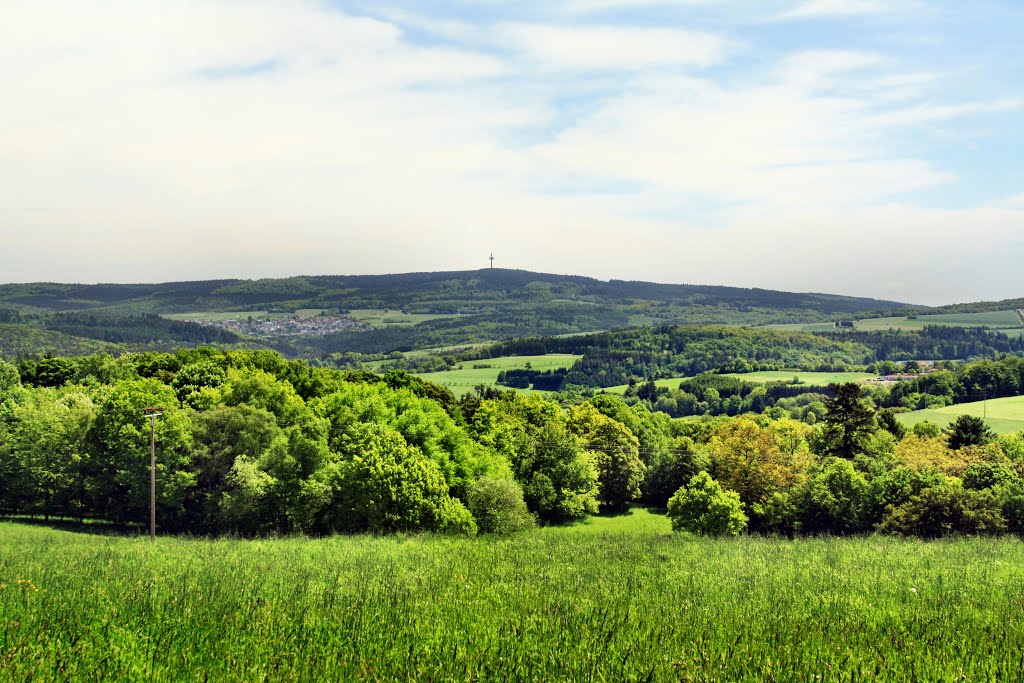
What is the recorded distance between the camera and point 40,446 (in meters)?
53.2

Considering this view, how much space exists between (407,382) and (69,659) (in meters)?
Result: 83.2

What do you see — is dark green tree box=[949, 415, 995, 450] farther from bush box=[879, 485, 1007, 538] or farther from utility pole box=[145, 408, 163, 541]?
utility pole box=[145, 408, 163, 541]

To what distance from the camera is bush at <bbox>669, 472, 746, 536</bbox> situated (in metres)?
54.6

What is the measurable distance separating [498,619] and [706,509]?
47.7 meters

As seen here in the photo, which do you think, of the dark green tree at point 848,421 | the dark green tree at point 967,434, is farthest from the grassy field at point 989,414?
the dark green tree at point 848,421

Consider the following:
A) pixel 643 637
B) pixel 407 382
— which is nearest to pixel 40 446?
pixel 407 382

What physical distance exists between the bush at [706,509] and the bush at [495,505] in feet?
46.5

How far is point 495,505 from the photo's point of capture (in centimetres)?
Answer: 5025

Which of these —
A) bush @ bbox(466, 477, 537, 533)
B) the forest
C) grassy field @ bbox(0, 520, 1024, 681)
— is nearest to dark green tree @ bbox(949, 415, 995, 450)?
the forest

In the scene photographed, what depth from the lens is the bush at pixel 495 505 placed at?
49656 mm

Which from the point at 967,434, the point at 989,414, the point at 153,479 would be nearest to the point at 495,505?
the point at 153,479

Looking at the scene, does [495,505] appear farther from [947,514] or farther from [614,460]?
[614,460]

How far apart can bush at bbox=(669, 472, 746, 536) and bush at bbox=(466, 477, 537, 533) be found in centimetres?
1417

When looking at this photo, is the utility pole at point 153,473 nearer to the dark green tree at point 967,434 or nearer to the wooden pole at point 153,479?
the wooden pole at point 153,479
